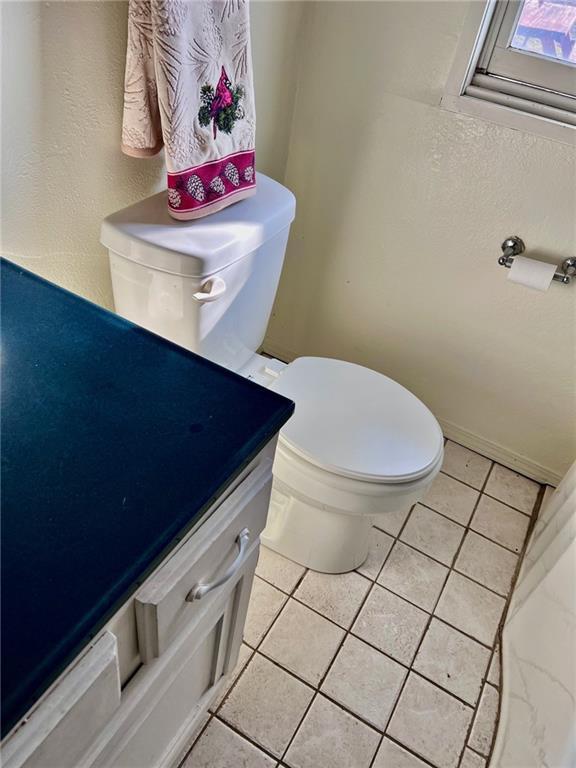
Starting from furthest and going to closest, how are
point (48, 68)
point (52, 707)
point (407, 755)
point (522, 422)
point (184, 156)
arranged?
1. point (522, 422)
2. point (407, 755)
3. point (184, 156)
4. point (48, 68)
5. point (52, 707)

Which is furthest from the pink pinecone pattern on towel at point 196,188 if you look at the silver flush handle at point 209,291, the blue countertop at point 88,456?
the blue countertop at point 88,456

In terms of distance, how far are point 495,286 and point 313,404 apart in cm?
67

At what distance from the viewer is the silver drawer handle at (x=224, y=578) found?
0.74 m

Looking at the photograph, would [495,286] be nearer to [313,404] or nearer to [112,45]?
[313,404]

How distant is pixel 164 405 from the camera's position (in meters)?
0.76

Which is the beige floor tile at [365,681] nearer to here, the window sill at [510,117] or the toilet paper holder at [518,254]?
the toilet paper holder at [518,254]

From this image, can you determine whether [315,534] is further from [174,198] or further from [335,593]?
[174,198]

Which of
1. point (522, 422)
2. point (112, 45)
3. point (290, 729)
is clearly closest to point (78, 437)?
point (112, 45)

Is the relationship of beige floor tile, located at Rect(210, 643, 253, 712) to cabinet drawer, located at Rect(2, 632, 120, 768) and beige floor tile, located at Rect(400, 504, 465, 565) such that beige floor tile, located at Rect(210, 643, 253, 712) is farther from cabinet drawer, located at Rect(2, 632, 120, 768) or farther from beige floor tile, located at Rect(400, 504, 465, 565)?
cabinet drawer, located at Rect(2, 632, 120, 768)

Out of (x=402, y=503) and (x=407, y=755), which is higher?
(x=402, y=503)

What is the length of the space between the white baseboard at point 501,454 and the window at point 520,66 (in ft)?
2.99

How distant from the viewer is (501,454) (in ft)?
6.44

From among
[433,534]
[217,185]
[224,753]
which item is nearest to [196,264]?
[217,185]

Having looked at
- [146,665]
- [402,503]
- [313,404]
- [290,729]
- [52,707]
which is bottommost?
[290,729]
